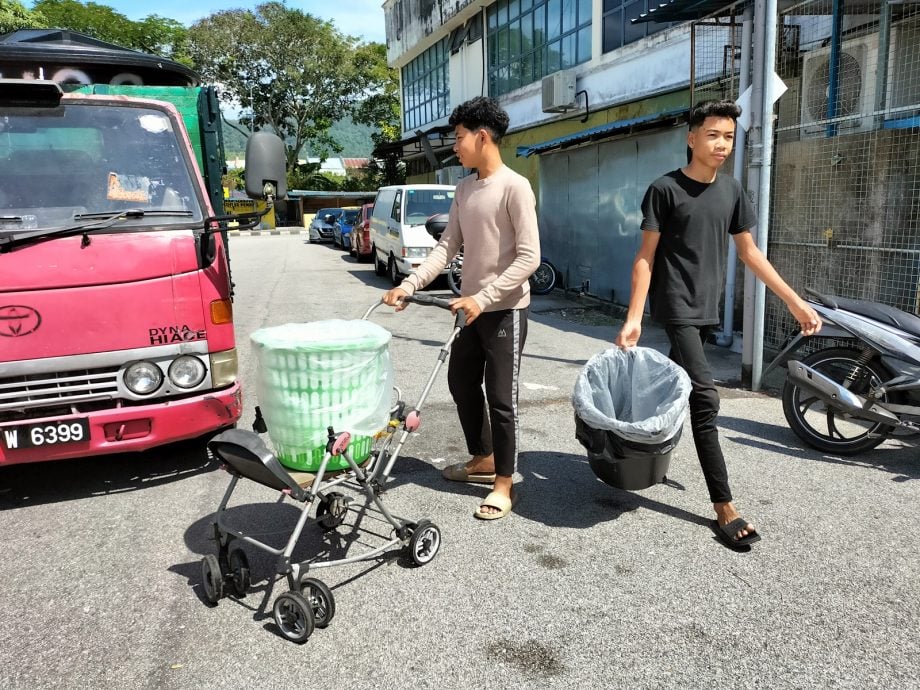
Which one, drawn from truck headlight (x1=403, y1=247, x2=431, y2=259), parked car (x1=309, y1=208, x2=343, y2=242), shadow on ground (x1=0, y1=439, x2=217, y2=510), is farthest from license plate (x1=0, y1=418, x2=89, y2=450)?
parked car (x1=309, y1=208, x2=343, y2=242)

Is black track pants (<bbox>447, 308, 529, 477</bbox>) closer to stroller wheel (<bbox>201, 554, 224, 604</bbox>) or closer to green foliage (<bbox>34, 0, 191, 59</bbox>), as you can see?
stroller wheel (<bbox>201, 554, 224, 604</bbox>)

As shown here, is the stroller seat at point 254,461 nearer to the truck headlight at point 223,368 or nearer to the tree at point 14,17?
the truck headlight at point 223,368

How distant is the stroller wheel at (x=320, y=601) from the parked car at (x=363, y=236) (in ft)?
51.6

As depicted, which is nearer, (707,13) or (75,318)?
(75,318)

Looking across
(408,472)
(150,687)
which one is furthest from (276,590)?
(408,472)

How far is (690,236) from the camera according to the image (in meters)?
3.44

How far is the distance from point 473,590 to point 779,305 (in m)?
5.60

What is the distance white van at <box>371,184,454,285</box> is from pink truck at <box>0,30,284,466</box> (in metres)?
8.50

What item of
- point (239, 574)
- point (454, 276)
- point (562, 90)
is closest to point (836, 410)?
point (239, 574)

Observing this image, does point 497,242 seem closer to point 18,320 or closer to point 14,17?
point 18,320

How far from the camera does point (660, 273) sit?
11.6 ft

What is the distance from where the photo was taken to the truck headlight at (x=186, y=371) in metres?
3.90

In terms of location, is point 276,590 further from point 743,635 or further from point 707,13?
point 707,13

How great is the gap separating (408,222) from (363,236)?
19.2 ft
